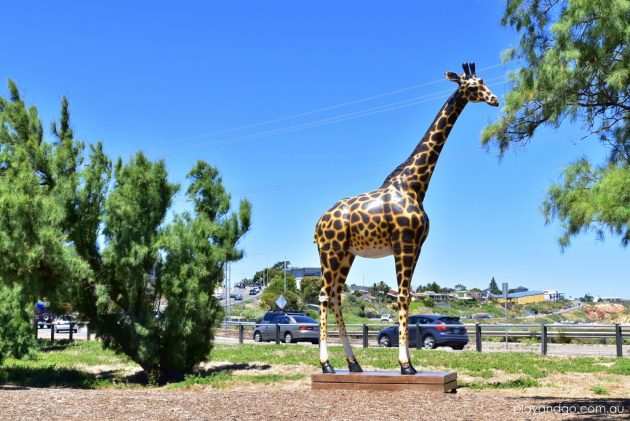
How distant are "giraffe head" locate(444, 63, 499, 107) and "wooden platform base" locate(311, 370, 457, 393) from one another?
15.3 ft

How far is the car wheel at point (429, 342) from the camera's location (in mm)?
25391

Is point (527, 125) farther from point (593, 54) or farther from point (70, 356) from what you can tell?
point (70, 356)

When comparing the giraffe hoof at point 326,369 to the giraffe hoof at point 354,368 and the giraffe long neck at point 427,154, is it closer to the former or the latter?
the giraffe hoof at point 354,368

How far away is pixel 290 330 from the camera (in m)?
30.9

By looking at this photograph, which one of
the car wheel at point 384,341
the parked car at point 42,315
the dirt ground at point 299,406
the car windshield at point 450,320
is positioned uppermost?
the parked car at point 42,315

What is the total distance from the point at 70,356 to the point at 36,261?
8613 mm

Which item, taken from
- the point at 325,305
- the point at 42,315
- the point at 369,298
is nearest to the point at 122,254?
the point at 325,305

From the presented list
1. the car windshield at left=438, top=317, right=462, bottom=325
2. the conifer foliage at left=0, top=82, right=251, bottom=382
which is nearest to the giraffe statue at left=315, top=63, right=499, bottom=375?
the conifer foliage at left=0, top=82, right=251, bottom=382

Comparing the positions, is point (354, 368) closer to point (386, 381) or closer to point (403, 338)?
point (386, 381)

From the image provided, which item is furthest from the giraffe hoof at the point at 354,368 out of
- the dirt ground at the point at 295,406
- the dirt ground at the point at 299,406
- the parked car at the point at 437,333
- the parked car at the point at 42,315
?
the parked car at the point at 437,333

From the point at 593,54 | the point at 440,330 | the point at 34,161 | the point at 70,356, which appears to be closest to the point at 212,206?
the point at 34,161

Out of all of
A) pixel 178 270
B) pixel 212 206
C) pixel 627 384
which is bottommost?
pixel 627 384

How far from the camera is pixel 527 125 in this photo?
9.47 meters

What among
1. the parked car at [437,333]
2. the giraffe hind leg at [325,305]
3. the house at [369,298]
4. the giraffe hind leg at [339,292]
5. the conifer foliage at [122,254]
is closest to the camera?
the giraffe hind leg at [325,305]
